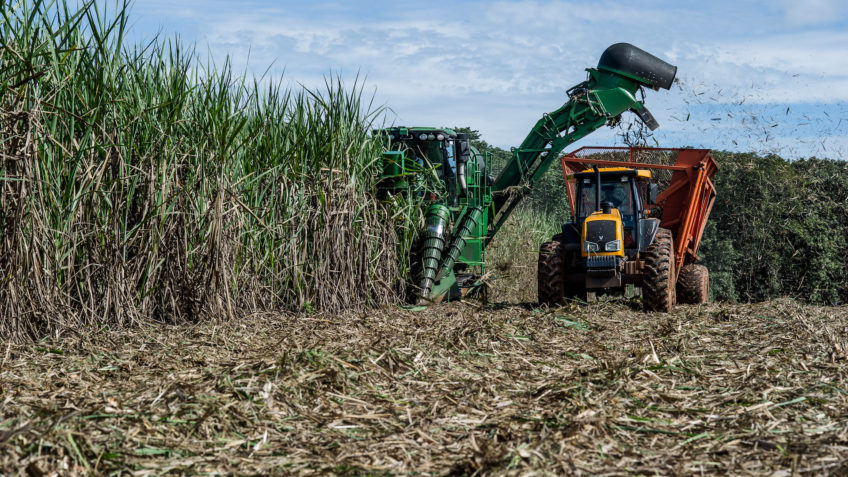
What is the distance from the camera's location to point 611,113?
10.3 m

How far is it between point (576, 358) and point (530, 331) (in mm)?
945

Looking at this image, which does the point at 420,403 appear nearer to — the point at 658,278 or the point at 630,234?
the point at 658,278

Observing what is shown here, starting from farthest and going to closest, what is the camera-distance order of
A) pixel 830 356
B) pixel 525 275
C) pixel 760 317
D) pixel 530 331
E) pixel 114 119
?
pixel 525 275 → pixel 760 317 → pixel 530 331 → pixel 114 119 → pixel 830 356

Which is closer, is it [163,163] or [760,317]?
[163,163]

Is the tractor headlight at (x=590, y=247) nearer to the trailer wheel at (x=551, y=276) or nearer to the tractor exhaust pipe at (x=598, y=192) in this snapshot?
the trailer wheel at (x=551, y=276)

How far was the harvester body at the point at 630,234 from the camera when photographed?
8.66 metres

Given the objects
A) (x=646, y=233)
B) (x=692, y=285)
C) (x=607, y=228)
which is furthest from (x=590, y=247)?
(x=692, y=285)

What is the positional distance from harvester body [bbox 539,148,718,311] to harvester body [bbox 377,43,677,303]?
1.60 ft

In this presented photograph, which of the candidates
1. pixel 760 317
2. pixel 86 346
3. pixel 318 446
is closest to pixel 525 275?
pixel 760 317

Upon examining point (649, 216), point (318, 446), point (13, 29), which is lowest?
point (318, 446)

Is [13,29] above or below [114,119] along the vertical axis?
above

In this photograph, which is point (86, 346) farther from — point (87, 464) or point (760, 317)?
point (760, 317)

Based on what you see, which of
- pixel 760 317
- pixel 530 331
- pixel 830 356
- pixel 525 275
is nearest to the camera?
pixel 830 356

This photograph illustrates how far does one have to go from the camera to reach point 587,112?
34.0 ft
